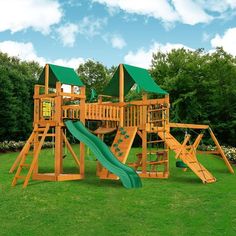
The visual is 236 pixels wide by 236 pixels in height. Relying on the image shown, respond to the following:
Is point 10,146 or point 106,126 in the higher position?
point 106,126

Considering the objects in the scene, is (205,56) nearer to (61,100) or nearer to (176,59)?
(176,59)

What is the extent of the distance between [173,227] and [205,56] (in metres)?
27.4

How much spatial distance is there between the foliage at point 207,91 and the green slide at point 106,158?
1721cm

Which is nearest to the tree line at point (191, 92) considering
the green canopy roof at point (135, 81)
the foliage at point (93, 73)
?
the green canopy roof at point (135, 81)

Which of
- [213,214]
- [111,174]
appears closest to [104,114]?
[111,174]

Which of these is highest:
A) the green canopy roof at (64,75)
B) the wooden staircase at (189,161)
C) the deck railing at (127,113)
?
the green canopy roof at (64,75)

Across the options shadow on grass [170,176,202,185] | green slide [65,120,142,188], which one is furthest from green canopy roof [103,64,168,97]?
shadow on grass [170,176,202,185]

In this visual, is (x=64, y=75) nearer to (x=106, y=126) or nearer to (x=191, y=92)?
(x=106, y=126)

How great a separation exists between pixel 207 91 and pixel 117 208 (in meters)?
24.2

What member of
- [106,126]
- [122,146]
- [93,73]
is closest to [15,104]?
[106,126]

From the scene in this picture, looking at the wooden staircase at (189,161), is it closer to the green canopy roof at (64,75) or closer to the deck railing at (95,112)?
the deck railing at (95,112)

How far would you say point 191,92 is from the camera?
31.2 metres

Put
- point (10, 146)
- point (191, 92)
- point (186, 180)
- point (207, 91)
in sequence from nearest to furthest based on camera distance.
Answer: point (186, 180) → point (10, 146) → point (191, 92) → point (207, 91)

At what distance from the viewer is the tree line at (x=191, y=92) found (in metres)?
29.5
